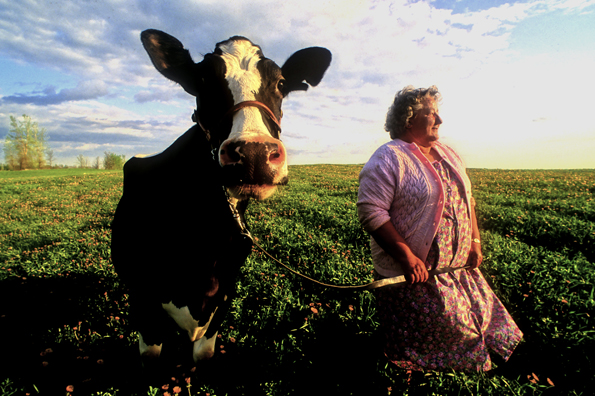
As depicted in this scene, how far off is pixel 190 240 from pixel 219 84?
1.18 m

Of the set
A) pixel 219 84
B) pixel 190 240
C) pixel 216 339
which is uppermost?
pixel 219 84

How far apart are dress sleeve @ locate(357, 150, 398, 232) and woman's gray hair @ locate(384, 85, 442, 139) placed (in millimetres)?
365

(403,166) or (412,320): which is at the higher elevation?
(403,166)

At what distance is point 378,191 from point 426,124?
0.73m

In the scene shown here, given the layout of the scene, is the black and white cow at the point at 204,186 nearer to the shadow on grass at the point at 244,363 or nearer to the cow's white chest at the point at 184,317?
the cow's white chest at the point at 184,317

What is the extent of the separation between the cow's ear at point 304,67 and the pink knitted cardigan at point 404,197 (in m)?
1.03

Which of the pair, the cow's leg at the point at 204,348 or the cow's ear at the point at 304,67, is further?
the cow's leg at the point at 204,348

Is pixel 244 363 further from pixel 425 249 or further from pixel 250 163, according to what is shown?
pixel 250 163

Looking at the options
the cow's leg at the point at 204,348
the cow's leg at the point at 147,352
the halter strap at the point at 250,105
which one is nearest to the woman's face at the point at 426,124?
the halter strap at the point at 250,105

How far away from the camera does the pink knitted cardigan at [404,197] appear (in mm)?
2379

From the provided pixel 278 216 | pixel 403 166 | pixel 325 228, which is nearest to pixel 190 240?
pixel 403 166

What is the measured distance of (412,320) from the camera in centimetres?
251

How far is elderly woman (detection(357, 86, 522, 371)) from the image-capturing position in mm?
2385

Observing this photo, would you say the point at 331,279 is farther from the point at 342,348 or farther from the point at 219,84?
the point at 219,84
